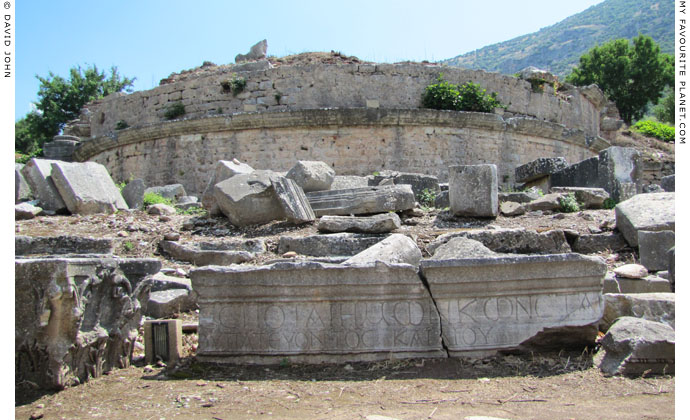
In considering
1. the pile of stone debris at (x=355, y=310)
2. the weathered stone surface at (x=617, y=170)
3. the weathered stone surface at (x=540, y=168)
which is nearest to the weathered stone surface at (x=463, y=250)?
the pile of stone debris at (x=355, y=310)

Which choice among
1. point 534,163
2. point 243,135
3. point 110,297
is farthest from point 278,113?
point 110,297

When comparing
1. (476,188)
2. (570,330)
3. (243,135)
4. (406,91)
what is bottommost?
(570,330)

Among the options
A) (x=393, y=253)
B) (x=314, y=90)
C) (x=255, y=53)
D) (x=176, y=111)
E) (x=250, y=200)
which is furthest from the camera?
(x=255, y=53)

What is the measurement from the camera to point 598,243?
584 centimetres

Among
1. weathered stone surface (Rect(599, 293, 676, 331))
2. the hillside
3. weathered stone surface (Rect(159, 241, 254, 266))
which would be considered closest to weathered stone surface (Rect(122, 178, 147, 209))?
weathered stone surface (Rect(159, 241, 254, 266))

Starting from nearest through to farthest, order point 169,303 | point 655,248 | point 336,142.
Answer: point 169,303 < point 655,248 < point 336,142

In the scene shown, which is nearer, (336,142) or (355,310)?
(355,310)

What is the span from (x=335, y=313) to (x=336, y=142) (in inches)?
296

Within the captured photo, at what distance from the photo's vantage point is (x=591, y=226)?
6168mm

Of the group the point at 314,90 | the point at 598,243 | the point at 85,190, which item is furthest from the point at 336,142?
the point at 598,243

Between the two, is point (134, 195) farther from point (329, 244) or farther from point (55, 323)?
point (55, 323)

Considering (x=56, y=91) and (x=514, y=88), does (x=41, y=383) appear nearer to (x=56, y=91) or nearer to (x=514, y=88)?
(x=514, y=88)

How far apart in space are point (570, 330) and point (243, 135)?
8.42 metres

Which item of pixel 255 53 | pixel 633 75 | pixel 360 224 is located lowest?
pixel 360 224
